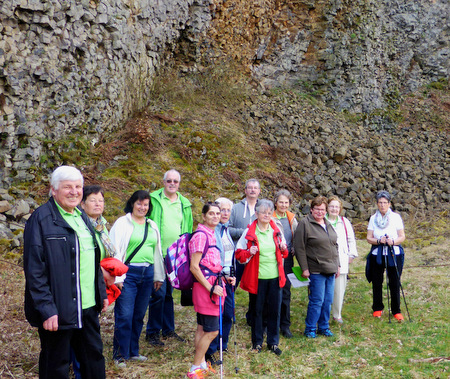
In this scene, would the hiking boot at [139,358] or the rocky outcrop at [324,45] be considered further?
the rocky outcrop at [324,45]

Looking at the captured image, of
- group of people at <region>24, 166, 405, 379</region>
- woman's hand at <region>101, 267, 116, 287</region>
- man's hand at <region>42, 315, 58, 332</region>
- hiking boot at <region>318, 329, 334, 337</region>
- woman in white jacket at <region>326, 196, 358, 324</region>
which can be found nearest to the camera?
man's hand at <region>42, 315, 58, 332</region>

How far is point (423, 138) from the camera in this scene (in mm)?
19656

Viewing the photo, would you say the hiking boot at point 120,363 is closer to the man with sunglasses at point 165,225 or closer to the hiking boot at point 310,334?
the man with sunglasses at point 165,225

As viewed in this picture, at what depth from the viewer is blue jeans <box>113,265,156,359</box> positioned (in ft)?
15.9

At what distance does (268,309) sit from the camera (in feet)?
18.0

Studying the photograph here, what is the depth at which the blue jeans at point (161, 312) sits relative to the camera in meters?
5.51

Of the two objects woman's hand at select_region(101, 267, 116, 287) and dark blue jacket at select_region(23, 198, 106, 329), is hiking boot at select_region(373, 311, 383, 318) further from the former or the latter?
dark blue jacket at select_region(23, 198, 106, 329)

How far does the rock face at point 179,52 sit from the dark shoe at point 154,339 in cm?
492

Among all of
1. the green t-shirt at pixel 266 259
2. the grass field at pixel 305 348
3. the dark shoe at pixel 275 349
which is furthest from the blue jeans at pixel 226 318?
the dark shoe at pixel 275 349

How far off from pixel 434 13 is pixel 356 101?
327 inches

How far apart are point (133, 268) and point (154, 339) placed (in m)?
1.18

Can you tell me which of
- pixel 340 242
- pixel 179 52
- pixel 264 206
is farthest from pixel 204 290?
pixel 179 52

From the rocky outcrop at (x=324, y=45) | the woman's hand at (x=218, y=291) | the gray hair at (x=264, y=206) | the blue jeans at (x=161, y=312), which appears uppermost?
the rocky outcrop at (x=324, y=45)

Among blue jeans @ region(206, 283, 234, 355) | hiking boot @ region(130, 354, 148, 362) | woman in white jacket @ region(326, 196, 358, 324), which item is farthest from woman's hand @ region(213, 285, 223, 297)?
woman in white jacket @ region(326, 196, 358, 324)
